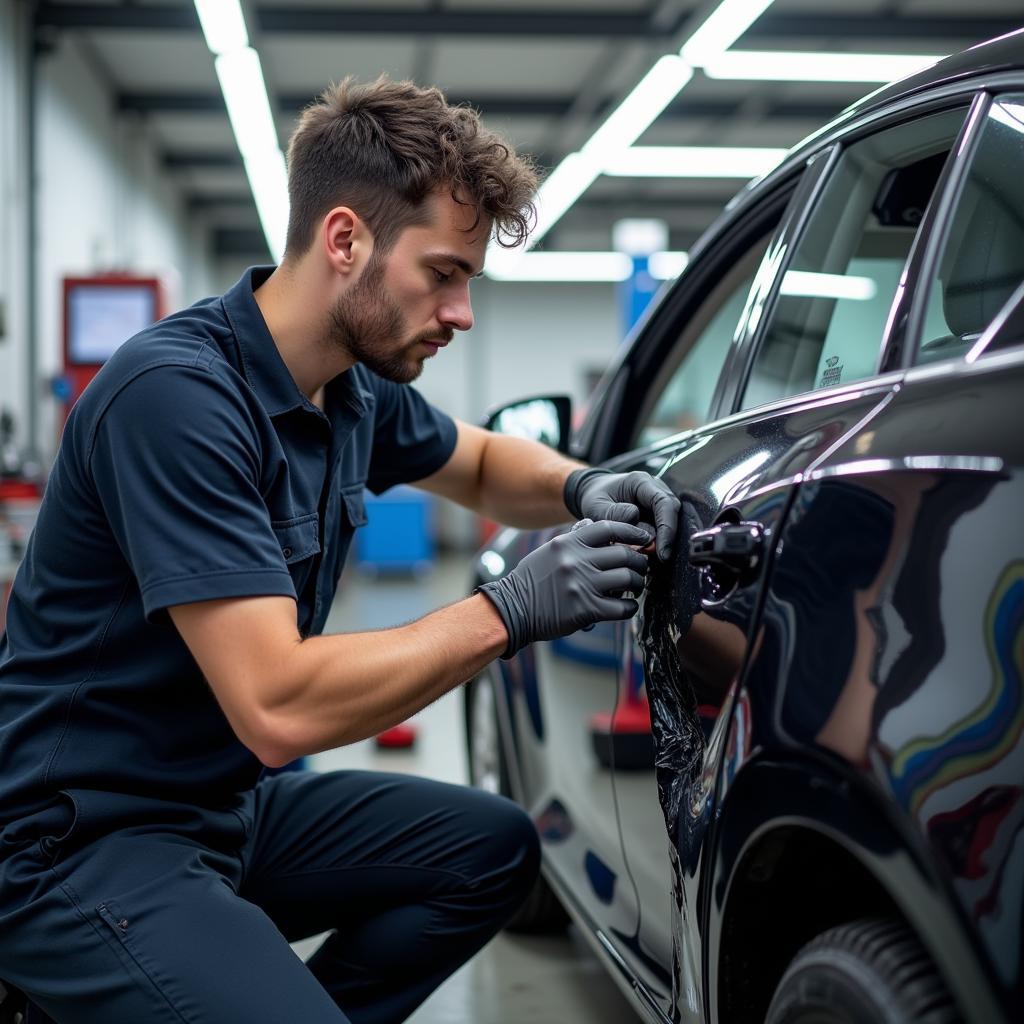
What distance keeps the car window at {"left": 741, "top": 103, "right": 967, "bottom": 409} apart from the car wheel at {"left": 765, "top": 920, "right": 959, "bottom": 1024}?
64cm

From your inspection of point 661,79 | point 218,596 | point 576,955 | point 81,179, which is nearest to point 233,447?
point 218,596

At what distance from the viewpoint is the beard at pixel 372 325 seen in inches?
64.6

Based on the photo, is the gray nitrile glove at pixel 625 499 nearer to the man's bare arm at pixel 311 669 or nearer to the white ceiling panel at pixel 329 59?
the man's bare arm at pixel 311 669

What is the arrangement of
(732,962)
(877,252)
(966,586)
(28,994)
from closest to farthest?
(966,586), (732,962), (28,994), (877,252)

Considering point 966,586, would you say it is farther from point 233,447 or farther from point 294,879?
point 294,879

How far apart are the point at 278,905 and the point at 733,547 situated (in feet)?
3.45

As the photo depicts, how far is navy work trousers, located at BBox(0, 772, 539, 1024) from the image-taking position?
1.39 metres

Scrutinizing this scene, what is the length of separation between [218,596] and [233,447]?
205mm

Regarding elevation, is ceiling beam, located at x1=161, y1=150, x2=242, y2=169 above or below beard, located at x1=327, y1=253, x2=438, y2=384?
above

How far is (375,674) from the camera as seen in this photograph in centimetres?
143

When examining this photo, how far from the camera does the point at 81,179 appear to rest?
313 inches

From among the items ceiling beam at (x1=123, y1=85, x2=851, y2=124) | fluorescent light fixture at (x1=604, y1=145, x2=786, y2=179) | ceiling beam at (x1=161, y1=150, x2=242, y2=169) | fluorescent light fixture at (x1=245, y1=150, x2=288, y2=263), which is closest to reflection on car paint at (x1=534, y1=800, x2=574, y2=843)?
fluorescent light fixture at (x1=245, y1=150, x2=288, y2=263)

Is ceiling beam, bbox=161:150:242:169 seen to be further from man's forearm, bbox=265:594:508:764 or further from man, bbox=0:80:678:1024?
man's forearm, bbox=265:594:508:764

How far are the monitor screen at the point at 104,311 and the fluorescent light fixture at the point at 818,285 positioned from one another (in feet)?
19.0
